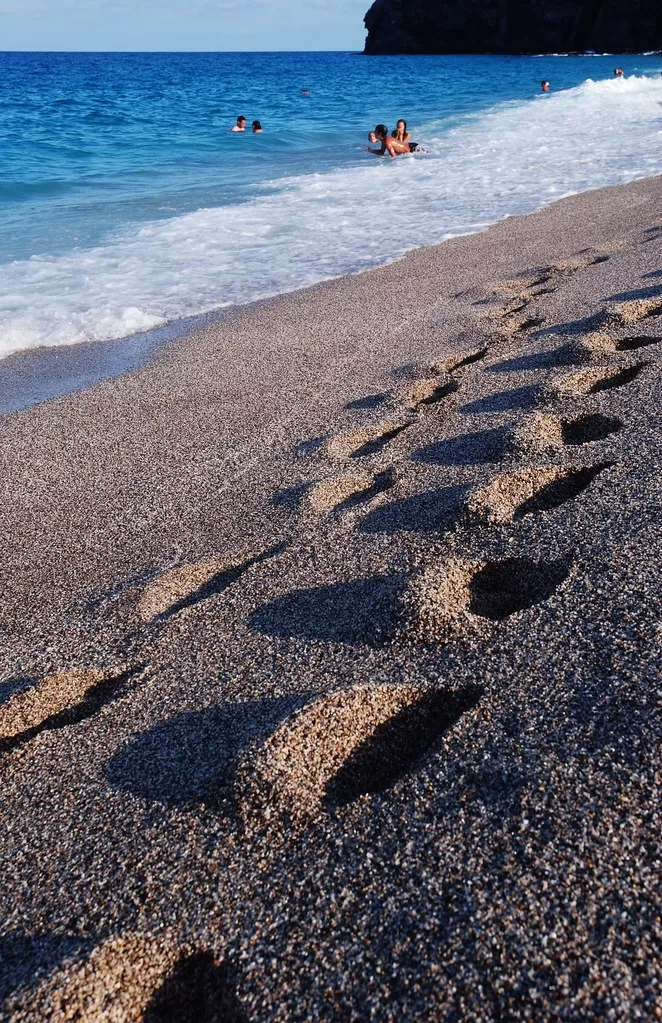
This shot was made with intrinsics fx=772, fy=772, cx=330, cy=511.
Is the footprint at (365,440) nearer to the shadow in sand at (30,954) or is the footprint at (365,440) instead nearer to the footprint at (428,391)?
the footprint at (428,391)

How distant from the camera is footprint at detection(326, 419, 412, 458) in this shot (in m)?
3.19

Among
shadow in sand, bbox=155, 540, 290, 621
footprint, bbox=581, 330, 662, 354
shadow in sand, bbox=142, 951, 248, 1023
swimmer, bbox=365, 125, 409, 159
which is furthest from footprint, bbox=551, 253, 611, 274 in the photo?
swimmer, bbox=365, 125, 409, 159

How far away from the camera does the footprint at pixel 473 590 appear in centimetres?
187

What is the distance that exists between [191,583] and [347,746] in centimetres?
103

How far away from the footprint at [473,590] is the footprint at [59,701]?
29.5 inches

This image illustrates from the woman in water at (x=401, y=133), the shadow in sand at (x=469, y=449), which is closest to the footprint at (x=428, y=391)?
the shadow in sand at (x=469, y=449)

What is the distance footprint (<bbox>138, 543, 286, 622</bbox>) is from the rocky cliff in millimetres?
75124

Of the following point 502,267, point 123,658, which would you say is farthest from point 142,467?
point 502,267

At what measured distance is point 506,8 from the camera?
6938cm

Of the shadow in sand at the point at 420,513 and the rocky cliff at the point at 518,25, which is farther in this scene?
the rocky cliff at the point at 518,25

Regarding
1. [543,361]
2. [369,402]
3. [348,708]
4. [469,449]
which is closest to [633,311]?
[543,361]

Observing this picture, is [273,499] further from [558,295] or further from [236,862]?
[558,295]

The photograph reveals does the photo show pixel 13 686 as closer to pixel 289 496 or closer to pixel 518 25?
pixel 289 496

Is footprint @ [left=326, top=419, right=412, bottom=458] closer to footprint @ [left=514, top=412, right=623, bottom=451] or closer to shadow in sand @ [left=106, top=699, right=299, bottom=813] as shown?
footprint @ [left=514, top=412, right=623, bottom=451]
